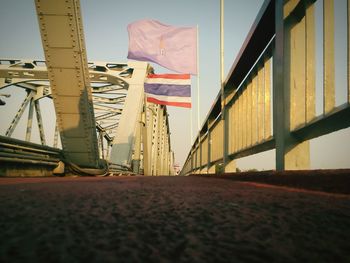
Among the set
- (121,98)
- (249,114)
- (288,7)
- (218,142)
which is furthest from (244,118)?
(121,98)

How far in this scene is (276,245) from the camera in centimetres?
42

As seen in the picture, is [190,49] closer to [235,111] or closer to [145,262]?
[235,111]

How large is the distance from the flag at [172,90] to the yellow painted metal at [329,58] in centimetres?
853

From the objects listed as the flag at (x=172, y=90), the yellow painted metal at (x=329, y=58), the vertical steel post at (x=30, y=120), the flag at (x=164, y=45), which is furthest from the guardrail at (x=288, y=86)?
the vertical steel post at (x=30, y=120)

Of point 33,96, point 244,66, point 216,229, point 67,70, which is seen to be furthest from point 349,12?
point 33,96

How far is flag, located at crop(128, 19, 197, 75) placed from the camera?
948 centimetres

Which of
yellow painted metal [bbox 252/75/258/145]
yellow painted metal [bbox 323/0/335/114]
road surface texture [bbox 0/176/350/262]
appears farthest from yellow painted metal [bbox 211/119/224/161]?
road surface texture [bbox 0/176/350/262]

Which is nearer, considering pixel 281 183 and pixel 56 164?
pixel 281 183

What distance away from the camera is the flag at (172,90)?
10.5 meters

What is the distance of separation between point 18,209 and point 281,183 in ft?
4.81

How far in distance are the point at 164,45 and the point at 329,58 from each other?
8.34m

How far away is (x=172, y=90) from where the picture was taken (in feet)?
34.8

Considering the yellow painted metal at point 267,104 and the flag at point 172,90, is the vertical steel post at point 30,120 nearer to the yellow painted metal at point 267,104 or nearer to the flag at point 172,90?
the flag at point 172,90

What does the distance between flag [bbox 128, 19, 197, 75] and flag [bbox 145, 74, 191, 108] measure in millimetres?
764
